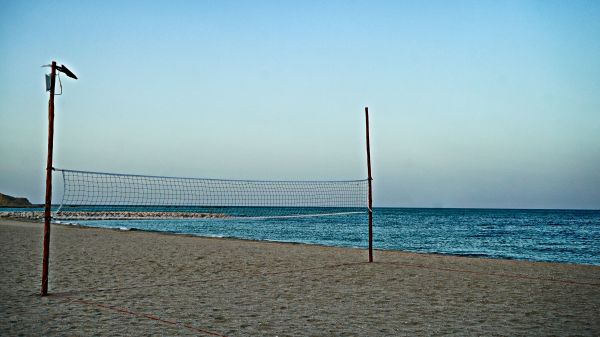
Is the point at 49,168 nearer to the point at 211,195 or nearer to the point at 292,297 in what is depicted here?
the point at 292,297

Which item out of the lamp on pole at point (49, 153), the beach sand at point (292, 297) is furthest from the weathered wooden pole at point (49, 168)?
the beach sand at point (292, 297)

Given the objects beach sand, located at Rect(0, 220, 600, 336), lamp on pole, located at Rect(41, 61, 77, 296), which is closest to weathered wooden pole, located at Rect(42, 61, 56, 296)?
lamp on pole, located at Rect(41, 61, 77, 296)

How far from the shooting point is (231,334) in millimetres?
4027

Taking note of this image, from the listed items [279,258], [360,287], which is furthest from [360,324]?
[279,258]

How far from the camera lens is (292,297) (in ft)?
19.0

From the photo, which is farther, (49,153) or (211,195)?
(211,195)

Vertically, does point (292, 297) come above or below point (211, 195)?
below

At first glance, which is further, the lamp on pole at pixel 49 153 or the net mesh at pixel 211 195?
the net mesh at pixel 211 195

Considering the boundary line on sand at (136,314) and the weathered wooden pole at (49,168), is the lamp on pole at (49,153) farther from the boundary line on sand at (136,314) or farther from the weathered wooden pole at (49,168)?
the boundary line on sand at (136,314)

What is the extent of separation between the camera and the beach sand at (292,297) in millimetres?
4320

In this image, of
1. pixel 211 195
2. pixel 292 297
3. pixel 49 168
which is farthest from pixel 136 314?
pixel 211 195

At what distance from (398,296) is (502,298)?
4.15 ft

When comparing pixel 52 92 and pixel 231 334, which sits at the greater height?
pixel 52 92

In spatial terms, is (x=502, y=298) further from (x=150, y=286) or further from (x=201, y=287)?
(x=150, y=286)
